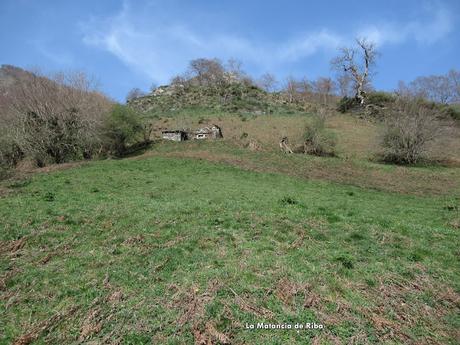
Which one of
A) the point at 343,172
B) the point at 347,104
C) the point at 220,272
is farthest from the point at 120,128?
the point at 347,104

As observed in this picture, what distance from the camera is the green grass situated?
6.44 metres

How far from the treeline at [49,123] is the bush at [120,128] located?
0.31 ft

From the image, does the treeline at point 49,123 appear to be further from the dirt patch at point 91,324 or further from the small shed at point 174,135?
the dirt patch at point 91,324

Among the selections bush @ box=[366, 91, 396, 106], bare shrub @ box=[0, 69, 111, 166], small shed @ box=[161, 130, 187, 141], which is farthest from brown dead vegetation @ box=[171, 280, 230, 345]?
bush @ box=[366, 91, 396, 106]

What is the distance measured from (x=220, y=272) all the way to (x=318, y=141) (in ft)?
90.2

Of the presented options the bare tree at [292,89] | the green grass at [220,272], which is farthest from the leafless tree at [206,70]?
the green grass at [220,272]

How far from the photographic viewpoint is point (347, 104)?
61000 mm

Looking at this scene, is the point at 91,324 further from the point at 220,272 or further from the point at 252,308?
the point at 252,308

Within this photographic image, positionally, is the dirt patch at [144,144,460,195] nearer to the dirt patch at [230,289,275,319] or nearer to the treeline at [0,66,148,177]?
the treeline at [0,66,148,177]

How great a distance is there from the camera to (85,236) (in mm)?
10336

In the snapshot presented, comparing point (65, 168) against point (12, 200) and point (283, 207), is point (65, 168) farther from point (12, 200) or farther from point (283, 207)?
point (283, 207)

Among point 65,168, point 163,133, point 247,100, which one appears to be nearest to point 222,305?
point 65,168

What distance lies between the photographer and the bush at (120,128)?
33594mm

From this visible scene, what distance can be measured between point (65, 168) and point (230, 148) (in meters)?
14.2
